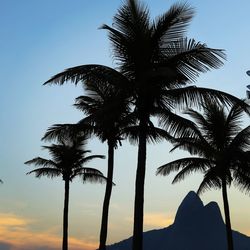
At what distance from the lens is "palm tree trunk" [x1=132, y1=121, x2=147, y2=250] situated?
1641cm

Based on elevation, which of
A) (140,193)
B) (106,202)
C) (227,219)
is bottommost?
(140,193)

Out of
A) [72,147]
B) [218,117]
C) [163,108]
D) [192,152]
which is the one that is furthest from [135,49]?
[72,147]

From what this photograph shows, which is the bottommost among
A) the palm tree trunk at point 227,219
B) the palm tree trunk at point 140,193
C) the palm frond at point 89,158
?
the palm tree trunk at point 140,193

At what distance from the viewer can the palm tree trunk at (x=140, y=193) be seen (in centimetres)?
1641

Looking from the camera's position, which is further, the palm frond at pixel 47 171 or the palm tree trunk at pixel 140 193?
the palm frond at pixel 47 171

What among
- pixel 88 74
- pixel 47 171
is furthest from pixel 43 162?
pixel 88 74

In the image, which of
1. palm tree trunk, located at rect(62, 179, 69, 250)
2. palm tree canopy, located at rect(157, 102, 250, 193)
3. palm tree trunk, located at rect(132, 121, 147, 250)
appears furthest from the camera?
palm tree trunk, located at rect(62, 179, 69, 250)

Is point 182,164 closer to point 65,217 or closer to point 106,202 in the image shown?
point 106,202

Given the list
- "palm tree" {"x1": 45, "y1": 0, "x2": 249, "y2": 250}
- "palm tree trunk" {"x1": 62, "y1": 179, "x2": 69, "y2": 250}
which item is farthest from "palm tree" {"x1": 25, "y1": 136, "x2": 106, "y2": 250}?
"palm tree" {"x1": 45, "y1": 0, "x2": 249, "y2": 250}

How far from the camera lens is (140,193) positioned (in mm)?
16891

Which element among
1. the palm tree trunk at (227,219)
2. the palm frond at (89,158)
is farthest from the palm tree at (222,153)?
the palm frond at (89,158)

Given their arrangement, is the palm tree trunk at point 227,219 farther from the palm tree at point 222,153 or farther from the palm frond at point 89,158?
the palm frond at point 89,158

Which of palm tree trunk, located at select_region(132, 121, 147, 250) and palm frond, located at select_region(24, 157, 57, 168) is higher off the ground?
palm frond, located at select_region(24, 157, 57, 168)

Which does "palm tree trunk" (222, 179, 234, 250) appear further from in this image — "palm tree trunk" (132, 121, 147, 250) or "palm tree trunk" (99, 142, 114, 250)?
"palm tree trunk" (132, 121, 147, 250)
